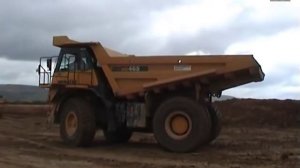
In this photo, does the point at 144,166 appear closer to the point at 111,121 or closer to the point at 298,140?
the point at 111,121

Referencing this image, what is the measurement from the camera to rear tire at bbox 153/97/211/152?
17125 millimetres

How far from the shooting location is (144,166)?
14852 millimetres

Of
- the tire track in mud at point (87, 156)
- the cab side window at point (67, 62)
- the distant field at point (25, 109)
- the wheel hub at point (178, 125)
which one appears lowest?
the tire track in mud at point (87, 156)

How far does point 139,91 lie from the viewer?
1827cm

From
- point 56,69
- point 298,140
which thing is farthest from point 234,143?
point 56,69

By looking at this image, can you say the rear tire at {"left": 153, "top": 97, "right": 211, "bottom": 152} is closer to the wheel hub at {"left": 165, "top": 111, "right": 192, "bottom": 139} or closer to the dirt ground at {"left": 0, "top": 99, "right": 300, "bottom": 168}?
the wheel hub at {"left": 165, "top": 111, "right": 192, "bottom": 139}

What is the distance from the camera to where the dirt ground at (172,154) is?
15414 mm

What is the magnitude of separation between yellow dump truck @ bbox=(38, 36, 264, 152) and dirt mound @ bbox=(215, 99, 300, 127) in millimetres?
10339

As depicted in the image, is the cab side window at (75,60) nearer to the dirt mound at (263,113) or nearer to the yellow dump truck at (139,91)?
the yellow dump truck at (139,91)

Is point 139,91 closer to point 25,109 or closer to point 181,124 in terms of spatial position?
point 181,124

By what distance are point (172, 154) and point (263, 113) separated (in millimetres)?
13908

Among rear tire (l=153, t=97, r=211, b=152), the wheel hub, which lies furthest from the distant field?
the wheel hub

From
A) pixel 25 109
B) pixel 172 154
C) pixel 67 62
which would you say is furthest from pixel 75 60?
pixel 25 109

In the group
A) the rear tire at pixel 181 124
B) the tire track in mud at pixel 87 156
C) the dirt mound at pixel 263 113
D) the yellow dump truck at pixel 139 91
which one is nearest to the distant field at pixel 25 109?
the tire track in mud at pixel 87 156
